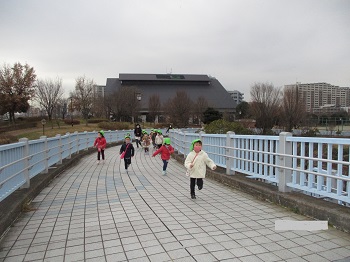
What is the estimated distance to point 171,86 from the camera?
285ft

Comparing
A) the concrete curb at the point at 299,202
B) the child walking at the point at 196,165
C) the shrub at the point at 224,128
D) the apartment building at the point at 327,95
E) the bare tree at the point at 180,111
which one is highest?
the apartment building at the point at 327,95

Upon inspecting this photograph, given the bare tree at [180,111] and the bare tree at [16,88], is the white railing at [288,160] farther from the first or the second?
the bare tree at [16,88]

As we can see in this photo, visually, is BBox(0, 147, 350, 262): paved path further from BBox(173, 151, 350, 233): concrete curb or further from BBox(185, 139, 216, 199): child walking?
BBox(185, 139, 216, 199): child walking

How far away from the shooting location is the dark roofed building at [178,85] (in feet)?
268

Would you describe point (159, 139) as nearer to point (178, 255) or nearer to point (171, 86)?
point (178, 255)

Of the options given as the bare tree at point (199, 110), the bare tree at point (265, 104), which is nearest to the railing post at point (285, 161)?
the bare tree at point (265, 104)

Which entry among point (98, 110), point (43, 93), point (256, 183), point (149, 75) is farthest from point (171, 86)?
point (256, 183)

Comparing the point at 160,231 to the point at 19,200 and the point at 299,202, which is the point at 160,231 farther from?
the point at 19,200

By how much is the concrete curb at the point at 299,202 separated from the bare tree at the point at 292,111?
2698 centimetres

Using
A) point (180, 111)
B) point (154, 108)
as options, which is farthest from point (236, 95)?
point (180, 111)

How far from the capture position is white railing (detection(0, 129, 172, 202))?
17.4ft

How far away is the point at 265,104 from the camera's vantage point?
35.0 meters

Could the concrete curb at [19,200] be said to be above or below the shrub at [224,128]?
below

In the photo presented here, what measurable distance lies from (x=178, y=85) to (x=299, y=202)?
83.4 meters
